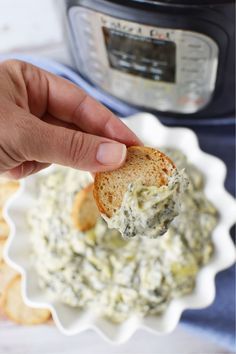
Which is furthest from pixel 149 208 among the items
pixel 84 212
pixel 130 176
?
pixel 84 212

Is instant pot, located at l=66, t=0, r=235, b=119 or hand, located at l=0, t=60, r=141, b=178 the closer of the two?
hand, located at l=0, t=60, r=141, b=178

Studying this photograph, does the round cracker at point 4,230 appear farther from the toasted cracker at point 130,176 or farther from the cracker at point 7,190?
the toasted cracker at point 130,176

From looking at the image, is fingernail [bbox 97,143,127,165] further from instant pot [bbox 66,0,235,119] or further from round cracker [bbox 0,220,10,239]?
round cracker [bbox 0,220,10,239]

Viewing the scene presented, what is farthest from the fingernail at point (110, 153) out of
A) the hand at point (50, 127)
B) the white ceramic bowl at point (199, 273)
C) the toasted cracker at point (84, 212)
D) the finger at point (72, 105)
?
the white ceramic bowl at point (199, 273)

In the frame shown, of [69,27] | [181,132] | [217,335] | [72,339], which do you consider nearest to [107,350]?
[72,339]

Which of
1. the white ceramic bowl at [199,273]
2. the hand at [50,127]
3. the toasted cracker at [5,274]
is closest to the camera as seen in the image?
the hand at [50,127]

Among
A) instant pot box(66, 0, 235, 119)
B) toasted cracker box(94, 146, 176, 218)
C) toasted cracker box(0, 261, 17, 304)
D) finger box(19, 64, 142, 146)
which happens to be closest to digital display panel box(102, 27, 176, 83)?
instant pot box(66, 0, 235, 119)

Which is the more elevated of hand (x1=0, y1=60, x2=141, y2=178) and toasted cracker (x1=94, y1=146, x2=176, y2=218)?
hand (x1=0, y1=60, x2=141, y2=178)
